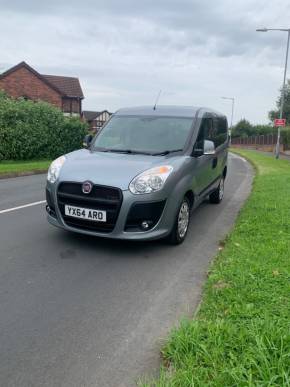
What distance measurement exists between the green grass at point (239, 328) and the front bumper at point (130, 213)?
80 centimetres

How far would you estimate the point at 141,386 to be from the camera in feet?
7.61

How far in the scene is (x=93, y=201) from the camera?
4633 mm

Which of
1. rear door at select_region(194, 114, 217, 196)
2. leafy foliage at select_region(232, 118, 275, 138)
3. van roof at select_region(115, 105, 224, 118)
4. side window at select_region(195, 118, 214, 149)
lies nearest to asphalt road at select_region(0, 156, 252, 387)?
rear door at select_region(194, 114, 217, 196)

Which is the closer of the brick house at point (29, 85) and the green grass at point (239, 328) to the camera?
the green grass at point (239, 328)

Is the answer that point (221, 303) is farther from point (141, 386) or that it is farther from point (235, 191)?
point (235, 191)

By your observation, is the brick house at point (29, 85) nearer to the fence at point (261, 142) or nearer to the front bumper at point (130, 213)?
the fence at point (261, 142)

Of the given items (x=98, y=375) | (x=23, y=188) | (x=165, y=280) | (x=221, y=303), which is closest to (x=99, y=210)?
(x=165, y=280)

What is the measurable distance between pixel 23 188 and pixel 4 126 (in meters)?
8.15

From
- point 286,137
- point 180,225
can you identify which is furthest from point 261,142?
point 180,225

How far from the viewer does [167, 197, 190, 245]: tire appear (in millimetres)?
5073

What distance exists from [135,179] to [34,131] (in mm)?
15255

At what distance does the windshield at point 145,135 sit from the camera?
5617 mm

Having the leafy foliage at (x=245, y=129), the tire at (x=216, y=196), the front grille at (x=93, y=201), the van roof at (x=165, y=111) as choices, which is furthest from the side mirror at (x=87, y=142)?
the leafy foliage at (x=245, y=129)

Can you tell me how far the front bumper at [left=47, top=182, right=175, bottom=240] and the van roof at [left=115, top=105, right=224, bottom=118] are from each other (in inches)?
79.0
